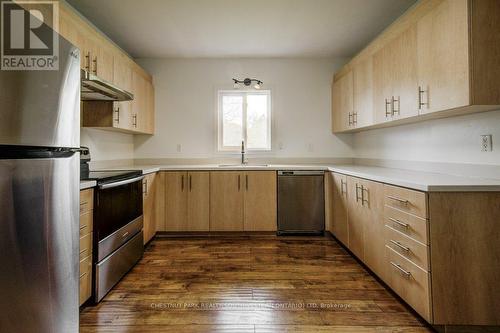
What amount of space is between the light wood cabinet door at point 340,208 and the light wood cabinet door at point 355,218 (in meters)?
0.11

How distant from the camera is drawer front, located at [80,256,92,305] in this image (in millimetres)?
1685

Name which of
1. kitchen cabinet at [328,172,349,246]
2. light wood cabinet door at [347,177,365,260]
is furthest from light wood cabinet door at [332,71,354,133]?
light wood cabinet door at [347,177,365,260]

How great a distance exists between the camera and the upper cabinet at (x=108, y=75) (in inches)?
82.2

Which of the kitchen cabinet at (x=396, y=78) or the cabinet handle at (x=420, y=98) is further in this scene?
the kitchen cabinet at (x=396, y=78)

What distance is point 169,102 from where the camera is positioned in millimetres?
3820

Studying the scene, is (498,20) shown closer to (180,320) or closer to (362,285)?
(362,285)

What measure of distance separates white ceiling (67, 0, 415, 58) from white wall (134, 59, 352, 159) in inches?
7.8

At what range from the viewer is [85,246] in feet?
5.64

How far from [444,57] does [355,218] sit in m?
1.49

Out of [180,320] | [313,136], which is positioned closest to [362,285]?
[180,320]

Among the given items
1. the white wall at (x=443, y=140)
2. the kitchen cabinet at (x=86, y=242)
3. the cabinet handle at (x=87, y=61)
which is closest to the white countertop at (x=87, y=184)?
the kitchen cabinet at (x=86, y=242)

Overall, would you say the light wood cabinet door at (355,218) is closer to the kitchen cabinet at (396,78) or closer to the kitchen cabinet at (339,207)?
the kitchen cabinet at (339,207)

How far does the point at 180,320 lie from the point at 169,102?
3007 mm

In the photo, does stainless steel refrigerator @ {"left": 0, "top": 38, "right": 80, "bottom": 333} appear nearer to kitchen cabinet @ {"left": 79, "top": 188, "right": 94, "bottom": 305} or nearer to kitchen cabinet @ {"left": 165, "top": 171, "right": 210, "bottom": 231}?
kitchen cabinet @ {"left": 79, "top": 188, "right": 94, "bottom": 305}
